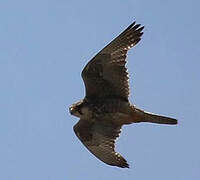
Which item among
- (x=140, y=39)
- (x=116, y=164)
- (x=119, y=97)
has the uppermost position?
(x=140, y=39)

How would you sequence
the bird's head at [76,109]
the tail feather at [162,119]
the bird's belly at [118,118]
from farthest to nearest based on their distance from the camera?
the bird's head at [76,109], the bird's belly at [118,118], the tail feather at [162,119]

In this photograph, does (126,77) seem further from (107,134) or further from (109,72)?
(107,134)

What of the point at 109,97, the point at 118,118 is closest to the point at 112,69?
the point at 109,97

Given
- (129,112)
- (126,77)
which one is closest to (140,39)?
(126,77)

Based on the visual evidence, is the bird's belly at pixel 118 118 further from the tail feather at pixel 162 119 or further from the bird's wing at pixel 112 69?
the tail feather at pixel 162 119

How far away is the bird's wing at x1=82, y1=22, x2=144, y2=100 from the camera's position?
10289 mm

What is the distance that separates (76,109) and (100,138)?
88 cm

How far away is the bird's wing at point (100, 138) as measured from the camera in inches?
412

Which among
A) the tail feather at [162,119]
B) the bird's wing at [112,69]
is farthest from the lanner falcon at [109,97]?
the tail feather at [162,119]

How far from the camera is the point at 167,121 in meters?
9.66

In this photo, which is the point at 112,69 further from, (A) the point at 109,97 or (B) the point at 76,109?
(B) the point at 76,109

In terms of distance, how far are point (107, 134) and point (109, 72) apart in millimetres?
1440

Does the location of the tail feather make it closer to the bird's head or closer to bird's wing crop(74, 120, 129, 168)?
bird's wing crop(74, 120, 129, 168)

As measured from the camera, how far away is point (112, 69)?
10.3m
